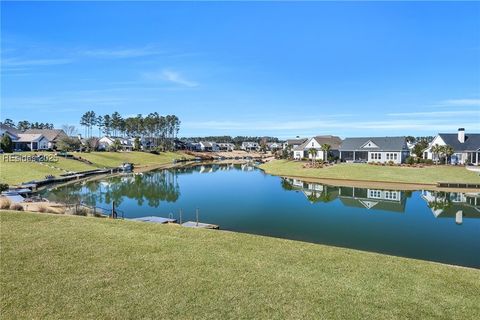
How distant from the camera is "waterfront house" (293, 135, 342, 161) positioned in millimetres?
77500

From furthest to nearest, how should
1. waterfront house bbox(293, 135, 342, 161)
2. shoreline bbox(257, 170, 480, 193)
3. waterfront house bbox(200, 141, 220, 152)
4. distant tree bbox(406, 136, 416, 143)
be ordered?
waterfront house bbox(200, 141, 220, 152)
distant tree bbox(406, 136, 416, 143)
waterfront house bbox(293, 135, 342, 161)
shoreline bbox(257, 170, 480, 193)

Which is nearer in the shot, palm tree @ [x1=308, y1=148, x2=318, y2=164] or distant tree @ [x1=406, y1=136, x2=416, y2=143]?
palm tree @ [x1=308, y1=148, x2=318, y2=164]

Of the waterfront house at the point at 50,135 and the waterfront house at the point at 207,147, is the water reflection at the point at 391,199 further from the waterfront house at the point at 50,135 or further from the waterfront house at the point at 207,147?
the waterfront house at the point at 207,147

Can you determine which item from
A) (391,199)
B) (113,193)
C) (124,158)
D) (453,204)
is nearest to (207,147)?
(124,158)

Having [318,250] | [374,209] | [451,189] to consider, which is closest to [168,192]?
[374,209]

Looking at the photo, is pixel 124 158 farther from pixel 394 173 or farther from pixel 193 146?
pixel 193 146

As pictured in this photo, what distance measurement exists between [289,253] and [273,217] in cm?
1375

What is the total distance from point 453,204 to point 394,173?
18.6 meters

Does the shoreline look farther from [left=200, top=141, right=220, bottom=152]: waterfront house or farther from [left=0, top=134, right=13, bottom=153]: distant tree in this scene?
[left=200, top=141, right=220, bottom=152]: waterfront house

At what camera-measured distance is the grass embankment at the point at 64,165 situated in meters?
44.3

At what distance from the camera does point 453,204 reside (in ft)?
109

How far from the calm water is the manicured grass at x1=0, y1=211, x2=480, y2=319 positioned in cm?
737

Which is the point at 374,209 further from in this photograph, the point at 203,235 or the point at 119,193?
the point at 119,193

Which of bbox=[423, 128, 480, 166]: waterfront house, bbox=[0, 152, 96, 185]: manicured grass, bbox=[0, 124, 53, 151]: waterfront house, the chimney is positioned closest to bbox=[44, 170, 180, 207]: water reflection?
bbox=[0, 152, 96, 185]: manicured grass
